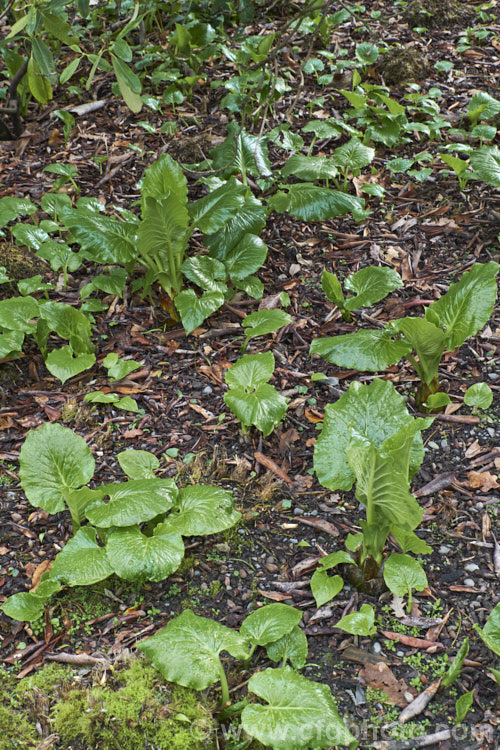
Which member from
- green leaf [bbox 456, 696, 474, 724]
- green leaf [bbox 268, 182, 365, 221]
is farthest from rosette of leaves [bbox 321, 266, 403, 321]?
green leaf [bbox 456, 696, 474, 724]

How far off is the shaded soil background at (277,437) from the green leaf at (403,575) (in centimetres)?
10

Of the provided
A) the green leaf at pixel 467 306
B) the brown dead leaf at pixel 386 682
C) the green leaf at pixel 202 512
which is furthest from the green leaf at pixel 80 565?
the green leaf at pixel 467 306

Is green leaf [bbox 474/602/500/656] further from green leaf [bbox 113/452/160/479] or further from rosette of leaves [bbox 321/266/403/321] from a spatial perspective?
rosette of leaves [bbox 321/266/403/321]

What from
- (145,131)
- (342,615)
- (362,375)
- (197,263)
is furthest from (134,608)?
(145,131)

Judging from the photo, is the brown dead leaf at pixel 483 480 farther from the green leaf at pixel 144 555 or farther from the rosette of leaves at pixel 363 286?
the green leaf at pixel 144 555

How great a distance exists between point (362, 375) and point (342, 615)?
1185 mm

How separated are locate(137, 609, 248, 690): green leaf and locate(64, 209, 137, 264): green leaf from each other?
1.78 m

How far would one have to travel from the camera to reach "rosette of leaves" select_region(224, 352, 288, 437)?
2.56 metres

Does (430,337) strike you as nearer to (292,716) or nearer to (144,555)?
(144,555)

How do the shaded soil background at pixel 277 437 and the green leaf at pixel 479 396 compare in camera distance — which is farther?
the green leaf at pixel 479 396

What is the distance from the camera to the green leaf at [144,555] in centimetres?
209

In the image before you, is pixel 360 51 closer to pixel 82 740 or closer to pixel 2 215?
pixel 2 215

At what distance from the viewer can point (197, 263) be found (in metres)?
3.23

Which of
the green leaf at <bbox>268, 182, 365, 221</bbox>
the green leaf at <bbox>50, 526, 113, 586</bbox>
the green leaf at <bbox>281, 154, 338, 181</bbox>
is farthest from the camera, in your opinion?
the green leaf at <bbox>281, 154, 338, 181</bbox>
